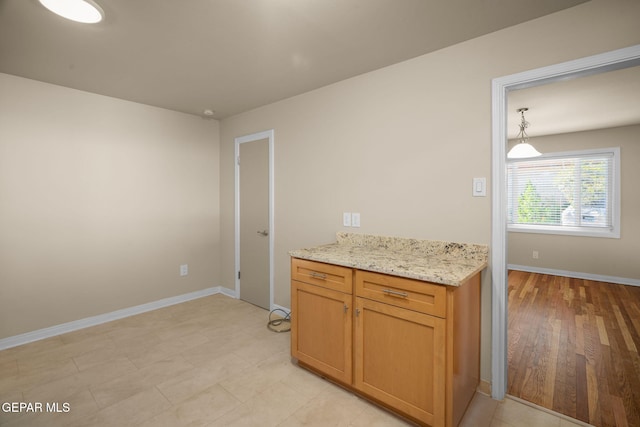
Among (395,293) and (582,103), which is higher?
(582,103)

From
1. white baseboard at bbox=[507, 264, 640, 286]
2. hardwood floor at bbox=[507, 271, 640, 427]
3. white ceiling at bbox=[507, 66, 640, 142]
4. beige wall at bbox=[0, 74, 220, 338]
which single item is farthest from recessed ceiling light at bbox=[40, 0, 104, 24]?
white baseboard at bbox=[507, 264, 640, 286]

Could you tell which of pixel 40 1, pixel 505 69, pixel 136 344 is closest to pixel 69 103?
pixel 40 1

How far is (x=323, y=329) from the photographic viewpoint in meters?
2.11

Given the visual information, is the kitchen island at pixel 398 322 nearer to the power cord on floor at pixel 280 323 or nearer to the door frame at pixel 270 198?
the power cord on floor at pixel 280 323

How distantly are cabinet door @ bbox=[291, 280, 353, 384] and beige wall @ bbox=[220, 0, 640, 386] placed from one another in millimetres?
753

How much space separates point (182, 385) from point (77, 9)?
2.38 meters

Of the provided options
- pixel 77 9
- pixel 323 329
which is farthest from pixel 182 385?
pixel 77 9

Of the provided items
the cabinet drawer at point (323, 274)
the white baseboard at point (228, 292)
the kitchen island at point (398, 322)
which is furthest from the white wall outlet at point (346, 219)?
the white baseboard at point (228, 292)

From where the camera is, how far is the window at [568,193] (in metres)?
4.66

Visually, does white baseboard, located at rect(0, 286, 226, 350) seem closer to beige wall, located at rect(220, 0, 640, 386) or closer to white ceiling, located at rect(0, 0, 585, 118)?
beige wall, located at rect(220, 0, 640, 386)

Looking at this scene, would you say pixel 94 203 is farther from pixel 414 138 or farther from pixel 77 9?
pixel 414 138

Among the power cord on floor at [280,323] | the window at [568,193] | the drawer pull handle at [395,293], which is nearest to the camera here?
the drawer pull handle at [395,293]

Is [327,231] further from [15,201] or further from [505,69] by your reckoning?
[15,201]

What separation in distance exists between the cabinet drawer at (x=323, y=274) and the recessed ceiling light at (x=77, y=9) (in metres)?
1.92
